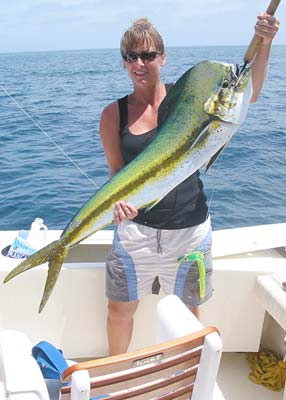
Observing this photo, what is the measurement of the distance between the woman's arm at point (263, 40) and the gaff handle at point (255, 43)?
16 mm

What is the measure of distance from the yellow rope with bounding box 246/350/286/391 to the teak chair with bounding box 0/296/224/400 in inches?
56.0

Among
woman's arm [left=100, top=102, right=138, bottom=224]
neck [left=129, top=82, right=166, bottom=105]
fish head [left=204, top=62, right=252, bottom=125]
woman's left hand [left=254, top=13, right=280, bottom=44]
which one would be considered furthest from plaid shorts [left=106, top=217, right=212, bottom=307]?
woman's left hand [left=254, top=13, right=280, bottom=44]

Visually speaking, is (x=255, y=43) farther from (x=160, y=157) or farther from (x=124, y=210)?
(x=124, y=210)

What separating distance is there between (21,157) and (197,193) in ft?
23.1

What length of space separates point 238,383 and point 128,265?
1.10 m

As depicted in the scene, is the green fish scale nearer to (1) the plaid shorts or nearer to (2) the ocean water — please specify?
(1) the plaid shorts

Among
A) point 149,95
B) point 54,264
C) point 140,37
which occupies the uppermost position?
point 140,37

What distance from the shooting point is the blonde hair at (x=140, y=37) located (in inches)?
80.1

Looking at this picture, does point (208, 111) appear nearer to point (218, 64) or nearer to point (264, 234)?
point (218, 64)

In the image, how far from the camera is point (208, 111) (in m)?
1.62

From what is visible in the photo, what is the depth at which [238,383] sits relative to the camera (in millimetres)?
2922

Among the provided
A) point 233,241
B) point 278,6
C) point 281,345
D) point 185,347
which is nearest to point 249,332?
point 281,345

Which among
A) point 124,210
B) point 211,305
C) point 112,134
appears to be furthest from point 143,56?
point 211,305

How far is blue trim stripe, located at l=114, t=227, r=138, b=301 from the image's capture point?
237 cm
